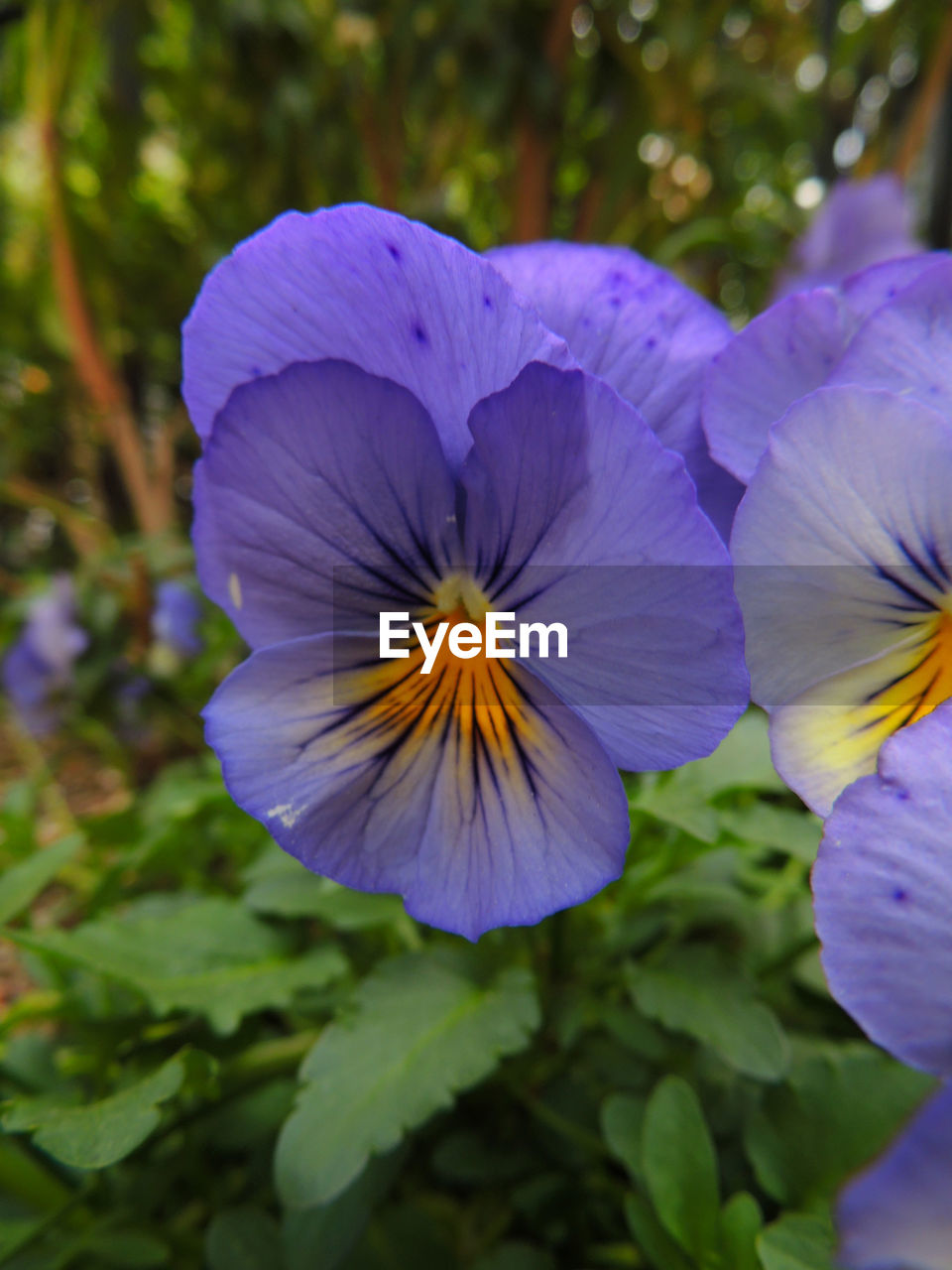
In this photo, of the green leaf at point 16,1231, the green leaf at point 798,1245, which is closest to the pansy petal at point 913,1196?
the green leaf at point 798,1245

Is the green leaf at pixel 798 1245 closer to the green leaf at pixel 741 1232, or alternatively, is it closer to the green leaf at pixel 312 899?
the green leaf at pixel 741 1232

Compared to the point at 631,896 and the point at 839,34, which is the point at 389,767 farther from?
the point at 839,34

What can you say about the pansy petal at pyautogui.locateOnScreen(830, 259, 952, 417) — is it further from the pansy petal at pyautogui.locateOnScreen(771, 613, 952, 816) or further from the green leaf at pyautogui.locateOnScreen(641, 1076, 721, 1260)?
the green leaf at pyautogui.locateOnScreen(641, 1076, 721, 1260)

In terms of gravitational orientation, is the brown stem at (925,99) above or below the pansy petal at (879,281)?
above

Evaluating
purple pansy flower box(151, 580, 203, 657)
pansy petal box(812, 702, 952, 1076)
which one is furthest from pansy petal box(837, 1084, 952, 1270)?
purple pansy flower box(151, 580, 203, 657)

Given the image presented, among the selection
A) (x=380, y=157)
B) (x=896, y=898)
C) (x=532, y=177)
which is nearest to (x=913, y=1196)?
(x=896, y=898)

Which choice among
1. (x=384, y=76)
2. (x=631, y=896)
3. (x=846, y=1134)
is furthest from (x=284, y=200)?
(x=846, y=1134)

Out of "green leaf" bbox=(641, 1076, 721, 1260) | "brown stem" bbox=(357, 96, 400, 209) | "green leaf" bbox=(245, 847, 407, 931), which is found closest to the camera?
"green leaf" bbox=(641, 1076, 721, 1260)
